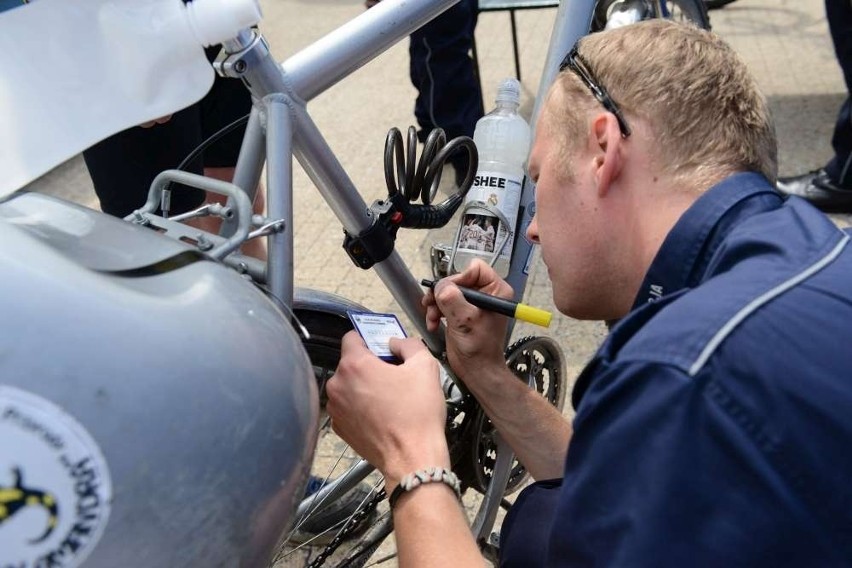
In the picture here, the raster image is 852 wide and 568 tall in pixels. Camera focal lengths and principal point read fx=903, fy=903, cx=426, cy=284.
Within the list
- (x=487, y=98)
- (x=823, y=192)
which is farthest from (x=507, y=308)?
(x=487, y=98)

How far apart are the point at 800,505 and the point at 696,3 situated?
107 inches

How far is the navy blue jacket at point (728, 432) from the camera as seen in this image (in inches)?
28.1

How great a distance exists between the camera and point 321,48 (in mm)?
1241

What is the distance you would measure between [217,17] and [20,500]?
0.55 meters

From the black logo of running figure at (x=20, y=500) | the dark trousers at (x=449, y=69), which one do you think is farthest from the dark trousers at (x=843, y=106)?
the black logo of running figure at (x=20, y=500)

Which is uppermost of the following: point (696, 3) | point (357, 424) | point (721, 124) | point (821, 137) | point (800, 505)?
point (721, 124)

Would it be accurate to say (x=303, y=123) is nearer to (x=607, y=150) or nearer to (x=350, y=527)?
(x=607, y=150)

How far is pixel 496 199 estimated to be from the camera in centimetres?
149

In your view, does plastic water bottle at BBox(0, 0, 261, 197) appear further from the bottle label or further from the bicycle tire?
the bicycle tire

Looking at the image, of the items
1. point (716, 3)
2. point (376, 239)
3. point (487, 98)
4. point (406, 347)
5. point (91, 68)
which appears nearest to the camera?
point (91, 68)

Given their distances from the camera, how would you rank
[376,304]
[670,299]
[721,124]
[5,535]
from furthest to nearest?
[376,304] < [721,124] < [670,299] < [5,535]

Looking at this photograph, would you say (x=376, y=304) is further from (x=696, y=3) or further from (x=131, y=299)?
(x=131, y=299)

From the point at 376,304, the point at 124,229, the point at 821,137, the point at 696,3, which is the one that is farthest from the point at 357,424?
the point at 821,137

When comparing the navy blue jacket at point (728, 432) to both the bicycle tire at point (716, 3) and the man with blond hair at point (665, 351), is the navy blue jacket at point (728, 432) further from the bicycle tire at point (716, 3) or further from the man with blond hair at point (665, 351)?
the bicycle tire at point (716, 3)
